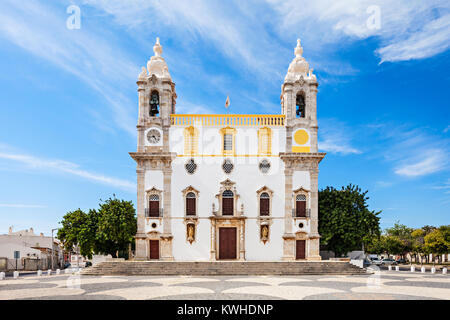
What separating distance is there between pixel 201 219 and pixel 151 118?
9.31 meters

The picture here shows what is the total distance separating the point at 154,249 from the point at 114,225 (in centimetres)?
501

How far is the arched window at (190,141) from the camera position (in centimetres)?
3241

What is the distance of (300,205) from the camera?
104 feet

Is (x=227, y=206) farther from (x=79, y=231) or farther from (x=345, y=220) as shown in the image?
(x=79, y=231)

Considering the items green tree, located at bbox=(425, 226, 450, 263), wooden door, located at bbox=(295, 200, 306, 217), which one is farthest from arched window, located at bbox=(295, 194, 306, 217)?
green tree, located at bbox=(425, 226, 450, 263)

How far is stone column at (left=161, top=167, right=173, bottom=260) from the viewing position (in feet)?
101

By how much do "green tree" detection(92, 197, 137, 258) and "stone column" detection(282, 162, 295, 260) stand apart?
1352 cm

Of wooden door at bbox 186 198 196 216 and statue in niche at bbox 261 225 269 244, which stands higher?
wooden door at bbox 186 198 196 216

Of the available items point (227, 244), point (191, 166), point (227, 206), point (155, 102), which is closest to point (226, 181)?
point (227, 206)

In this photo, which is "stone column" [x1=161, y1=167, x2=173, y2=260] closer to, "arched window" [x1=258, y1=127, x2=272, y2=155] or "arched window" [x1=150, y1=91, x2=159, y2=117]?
"arched window" [x1=150, y1=91, x2=159, y2=117]
